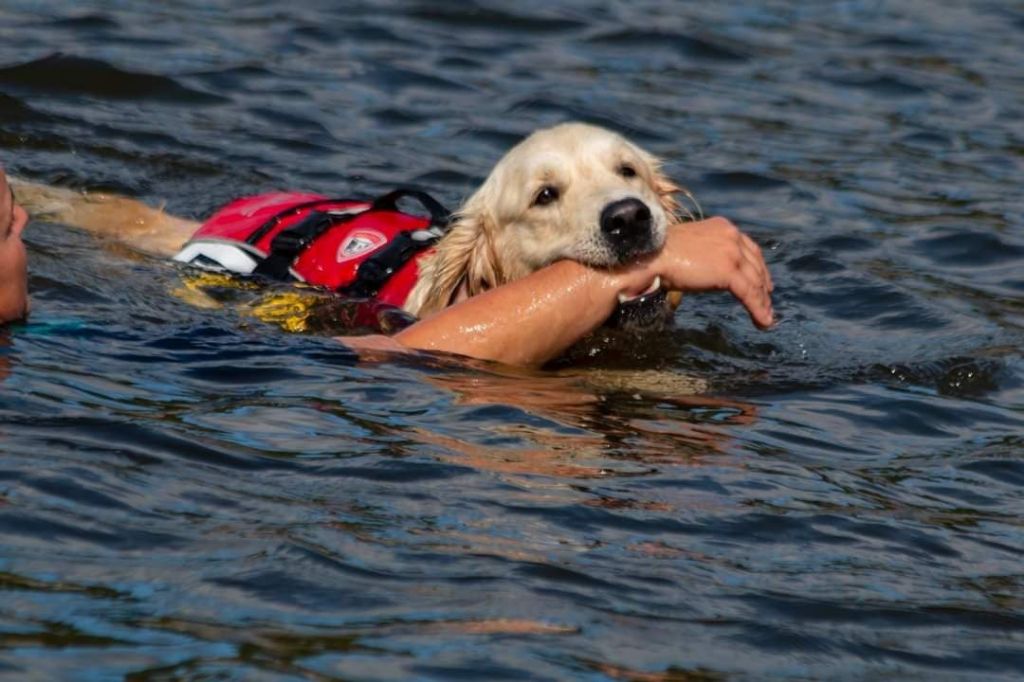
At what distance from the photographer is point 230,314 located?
21.8 feet

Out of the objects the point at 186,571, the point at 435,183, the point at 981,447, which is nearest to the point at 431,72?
the point at 435,183

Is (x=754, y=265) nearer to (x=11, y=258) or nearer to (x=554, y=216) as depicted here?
(x=554, y=216)

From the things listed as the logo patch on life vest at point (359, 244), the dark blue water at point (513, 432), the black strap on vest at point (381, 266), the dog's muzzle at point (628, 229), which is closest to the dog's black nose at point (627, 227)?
the dog's muzzle at point (628, 229)

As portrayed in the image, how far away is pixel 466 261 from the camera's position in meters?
6.48

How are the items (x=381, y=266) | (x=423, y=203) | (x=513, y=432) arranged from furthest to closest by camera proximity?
(x=423, y=203) → (x=381, y=266) → (x=513, y=432)

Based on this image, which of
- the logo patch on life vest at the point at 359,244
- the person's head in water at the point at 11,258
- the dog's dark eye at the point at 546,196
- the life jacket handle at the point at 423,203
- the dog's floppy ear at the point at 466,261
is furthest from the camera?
the logo patch on life vest at the point at 359,244

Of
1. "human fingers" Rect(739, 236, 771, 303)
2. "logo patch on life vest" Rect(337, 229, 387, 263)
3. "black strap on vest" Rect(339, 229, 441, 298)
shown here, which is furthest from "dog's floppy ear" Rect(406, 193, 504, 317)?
"human fingers" Rect(739, 236, 771, 303)

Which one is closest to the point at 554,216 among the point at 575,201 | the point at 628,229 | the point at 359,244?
the point at 575,201

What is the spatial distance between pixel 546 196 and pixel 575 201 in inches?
5.8

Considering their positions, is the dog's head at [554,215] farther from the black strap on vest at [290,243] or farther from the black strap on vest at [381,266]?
the black strap on vest at [290,243]

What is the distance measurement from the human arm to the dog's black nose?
2.3 inches

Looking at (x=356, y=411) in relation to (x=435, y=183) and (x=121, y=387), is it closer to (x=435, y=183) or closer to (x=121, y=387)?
(x=121, y=387)

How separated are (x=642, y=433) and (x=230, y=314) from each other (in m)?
1.97

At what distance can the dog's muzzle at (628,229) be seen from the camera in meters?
5.68
